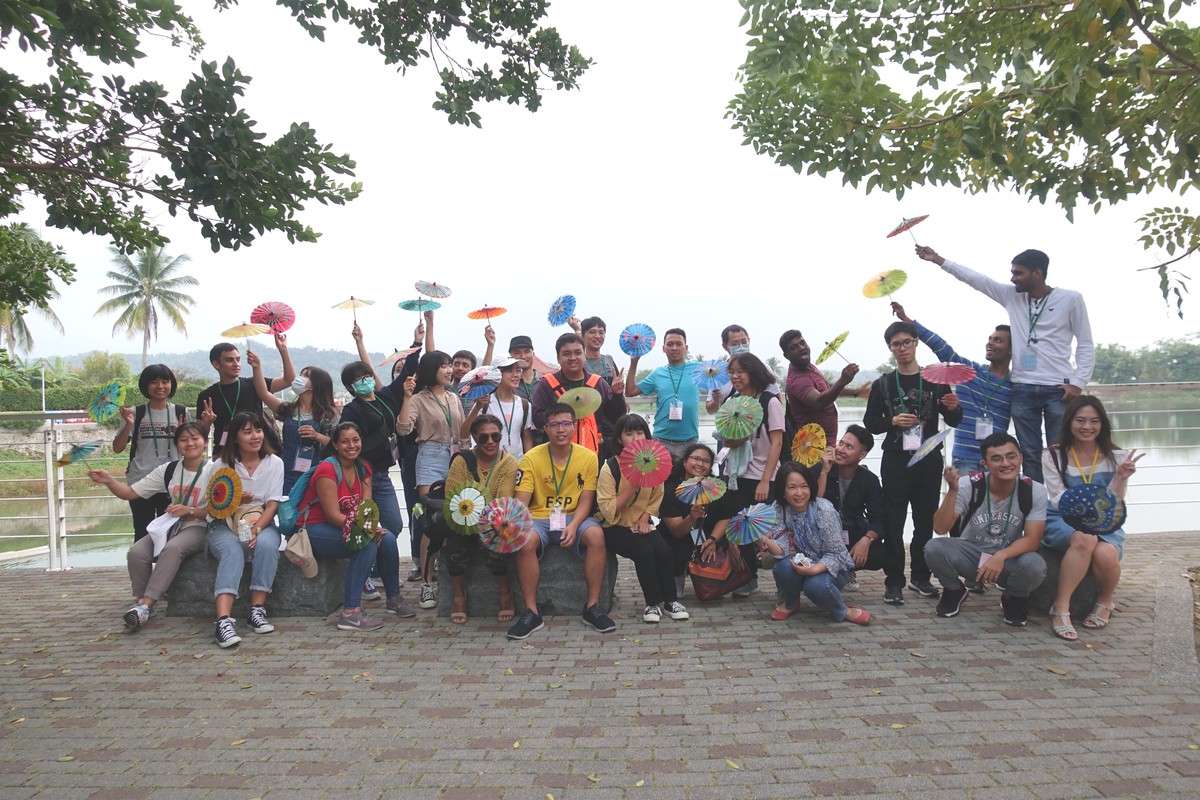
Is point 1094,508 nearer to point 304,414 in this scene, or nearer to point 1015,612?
point 1015,612

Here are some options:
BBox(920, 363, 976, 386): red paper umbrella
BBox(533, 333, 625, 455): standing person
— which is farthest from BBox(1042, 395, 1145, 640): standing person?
BBox(533, 333, 625, 455): standing person

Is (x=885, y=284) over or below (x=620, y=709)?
over

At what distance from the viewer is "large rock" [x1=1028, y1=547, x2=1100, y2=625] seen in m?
4.74

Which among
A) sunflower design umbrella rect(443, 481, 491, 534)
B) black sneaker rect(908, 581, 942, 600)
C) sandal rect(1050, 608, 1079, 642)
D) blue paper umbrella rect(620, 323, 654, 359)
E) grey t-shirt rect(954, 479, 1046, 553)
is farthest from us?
blue paper umbrella rect(620, 323, 654, 359)

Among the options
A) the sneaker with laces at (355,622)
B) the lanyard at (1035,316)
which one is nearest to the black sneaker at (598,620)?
the sneaker with laces at (355,622)

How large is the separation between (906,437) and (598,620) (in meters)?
2.43

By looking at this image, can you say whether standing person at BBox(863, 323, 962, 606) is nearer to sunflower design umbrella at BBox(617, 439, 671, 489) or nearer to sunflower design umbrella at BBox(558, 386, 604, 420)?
sunflower design umbrella at BBox(617, 439, 671, 489)

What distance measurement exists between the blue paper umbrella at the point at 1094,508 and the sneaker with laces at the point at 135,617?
5.73 metres

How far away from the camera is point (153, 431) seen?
5809mm

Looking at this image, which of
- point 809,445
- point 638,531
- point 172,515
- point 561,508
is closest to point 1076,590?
point 809,445

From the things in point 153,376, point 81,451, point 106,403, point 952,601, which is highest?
point 153,376

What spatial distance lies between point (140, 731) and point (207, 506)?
191 centimetres

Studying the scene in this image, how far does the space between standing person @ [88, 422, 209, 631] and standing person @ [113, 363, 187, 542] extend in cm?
23

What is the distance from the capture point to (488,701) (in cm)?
378
